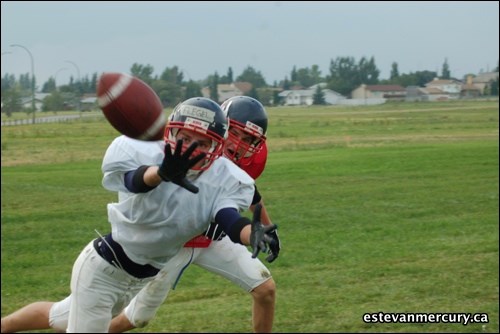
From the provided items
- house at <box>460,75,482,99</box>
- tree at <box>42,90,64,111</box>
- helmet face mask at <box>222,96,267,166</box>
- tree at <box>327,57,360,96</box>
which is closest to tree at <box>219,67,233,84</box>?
helmet face mask at <box>222,96,267,166</box>

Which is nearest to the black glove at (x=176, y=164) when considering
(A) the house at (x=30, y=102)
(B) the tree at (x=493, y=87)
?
(A) the house at (x=30, y=102)

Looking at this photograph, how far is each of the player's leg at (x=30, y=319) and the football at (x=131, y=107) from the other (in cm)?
174

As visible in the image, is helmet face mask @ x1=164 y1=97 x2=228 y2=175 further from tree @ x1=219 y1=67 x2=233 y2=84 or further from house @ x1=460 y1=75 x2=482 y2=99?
house @ x1=460 y1=75 x2=482 y2=99

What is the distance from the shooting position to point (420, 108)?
181 ft

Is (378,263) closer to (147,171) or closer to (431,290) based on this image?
(431,290)

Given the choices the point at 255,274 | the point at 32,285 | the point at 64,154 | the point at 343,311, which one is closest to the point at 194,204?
the point at 255,274

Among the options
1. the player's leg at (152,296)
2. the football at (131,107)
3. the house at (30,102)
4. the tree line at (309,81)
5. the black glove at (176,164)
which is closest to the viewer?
the black glove at (176,164)

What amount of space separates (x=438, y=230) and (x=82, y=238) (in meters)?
4.96

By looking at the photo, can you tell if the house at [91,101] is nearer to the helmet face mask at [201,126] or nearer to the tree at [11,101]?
the helmet face mask at [201,126]

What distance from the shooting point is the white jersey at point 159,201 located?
3.83 metres

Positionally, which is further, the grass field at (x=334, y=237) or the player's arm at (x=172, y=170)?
the grass field at (x=334, y=237)

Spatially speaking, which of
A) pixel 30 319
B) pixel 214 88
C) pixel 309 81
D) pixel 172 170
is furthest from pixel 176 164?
pixel 309 81

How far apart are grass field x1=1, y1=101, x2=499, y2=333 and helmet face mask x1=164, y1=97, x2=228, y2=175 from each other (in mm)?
2745

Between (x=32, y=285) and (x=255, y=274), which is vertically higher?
(x=255, y=274)
